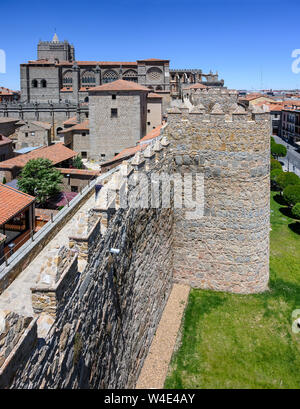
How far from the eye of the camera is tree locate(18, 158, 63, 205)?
18047mm

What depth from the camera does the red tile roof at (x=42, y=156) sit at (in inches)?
904

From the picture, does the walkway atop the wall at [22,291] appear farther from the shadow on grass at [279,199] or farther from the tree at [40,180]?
the shadow on grass at [279,199]

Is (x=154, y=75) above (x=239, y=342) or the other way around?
above

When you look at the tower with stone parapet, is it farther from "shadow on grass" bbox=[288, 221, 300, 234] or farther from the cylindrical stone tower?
the cylindrical stone tower

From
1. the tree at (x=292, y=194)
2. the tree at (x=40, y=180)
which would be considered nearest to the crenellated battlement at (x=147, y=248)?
the tree at (x=40, y=180)

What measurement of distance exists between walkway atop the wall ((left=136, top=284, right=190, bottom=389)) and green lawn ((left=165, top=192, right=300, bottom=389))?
0.21m

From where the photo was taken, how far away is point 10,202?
36.4 feet

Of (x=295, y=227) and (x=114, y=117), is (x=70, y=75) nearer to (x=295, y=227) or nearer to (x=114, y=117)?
(x=114, y=117)

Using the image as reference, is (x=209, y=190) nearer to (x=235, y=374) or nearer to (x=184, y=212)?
(x=184, y=212)

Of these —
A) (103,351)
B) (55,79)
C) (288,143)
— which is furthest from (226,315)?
(288,143)

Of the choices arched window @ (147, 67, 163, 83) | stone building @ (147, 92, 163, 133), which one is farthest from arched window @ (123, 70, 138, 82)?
stone building @ (147, 92, 163, 133)

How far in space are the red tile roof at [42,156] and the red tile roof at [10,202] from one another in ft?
39.0

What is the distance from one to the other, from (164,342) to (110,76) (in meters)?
53.3

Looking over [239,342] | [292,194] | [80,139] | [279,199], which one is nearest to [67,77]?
[80,139]
